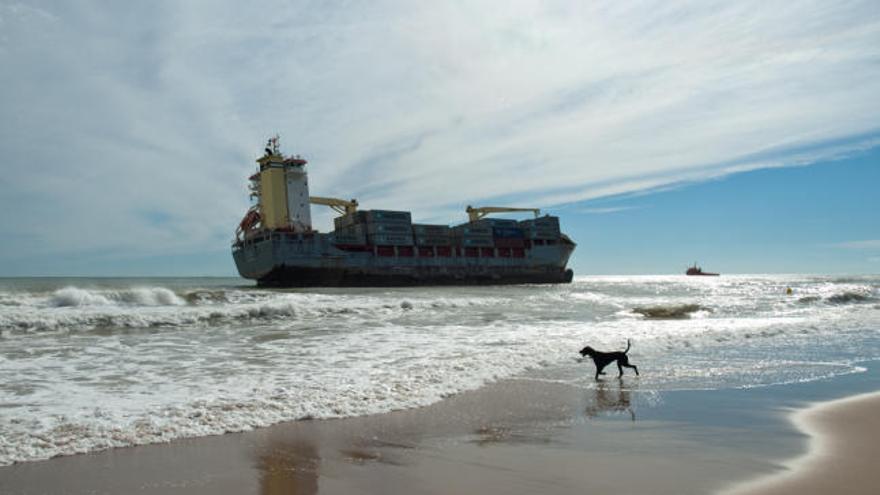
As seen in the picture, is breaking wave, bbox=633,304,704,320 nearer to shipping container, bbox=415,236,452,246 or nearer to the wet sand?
the wet sand

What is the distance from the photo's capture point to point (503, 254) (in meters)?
61.1

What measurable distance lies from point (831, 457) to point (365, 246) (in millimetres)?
48752

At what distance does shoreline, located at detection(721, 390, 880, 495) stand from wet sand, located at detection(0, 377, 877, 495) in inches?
5.1

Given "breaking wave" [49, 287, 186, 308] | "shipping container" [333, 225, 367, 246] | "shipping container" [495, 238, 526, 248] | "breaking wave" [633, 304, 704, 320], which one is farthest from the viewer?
"shipping container" [495, 238, 526, 248]

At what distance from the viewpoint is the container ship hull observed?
152 ft

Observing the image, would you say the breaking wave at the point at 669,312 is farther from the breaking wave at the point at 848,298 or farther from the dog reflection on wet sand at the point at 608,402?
the dog reflection on wet sand at the point at 608,402

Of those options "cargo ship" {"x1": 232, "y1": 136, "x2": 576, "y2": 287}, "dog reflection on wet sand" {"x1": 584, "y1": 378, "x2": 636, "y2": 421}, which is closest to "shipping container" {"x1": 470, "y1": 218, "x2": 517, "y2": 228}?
"cargo ship" {"x1": 232, "y1": 136, "x2": 576, "y2": 287}

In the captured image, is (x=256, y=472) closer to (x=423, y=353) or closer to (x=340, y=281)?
(x=423, y=353)

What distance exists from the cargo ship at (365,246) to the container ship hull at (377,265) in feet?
0.28

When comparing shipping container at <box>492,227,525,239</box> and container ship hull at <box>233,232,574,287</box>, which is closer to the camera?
container ship hull at <box>233,232,574,287</box>

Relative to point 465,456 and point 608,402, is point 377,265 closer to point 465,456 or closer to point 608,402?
point 608,402

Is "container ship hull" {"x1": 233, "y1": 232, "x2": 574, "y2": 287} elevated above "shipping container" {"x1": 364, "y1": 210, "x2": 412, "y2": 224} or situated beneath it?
situated beneath

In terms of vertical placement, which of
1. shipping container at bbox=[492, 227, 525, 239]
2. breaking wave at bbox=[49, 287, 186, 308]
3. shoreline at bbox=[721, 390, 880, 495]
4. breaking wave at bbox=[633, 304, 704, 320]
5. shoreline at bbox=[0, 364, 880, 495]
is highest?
shipping container at bbox=[492, 227, 525, 239]

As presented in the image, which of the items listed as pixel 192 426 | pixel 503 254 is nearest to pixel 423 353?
pixel 192 426
